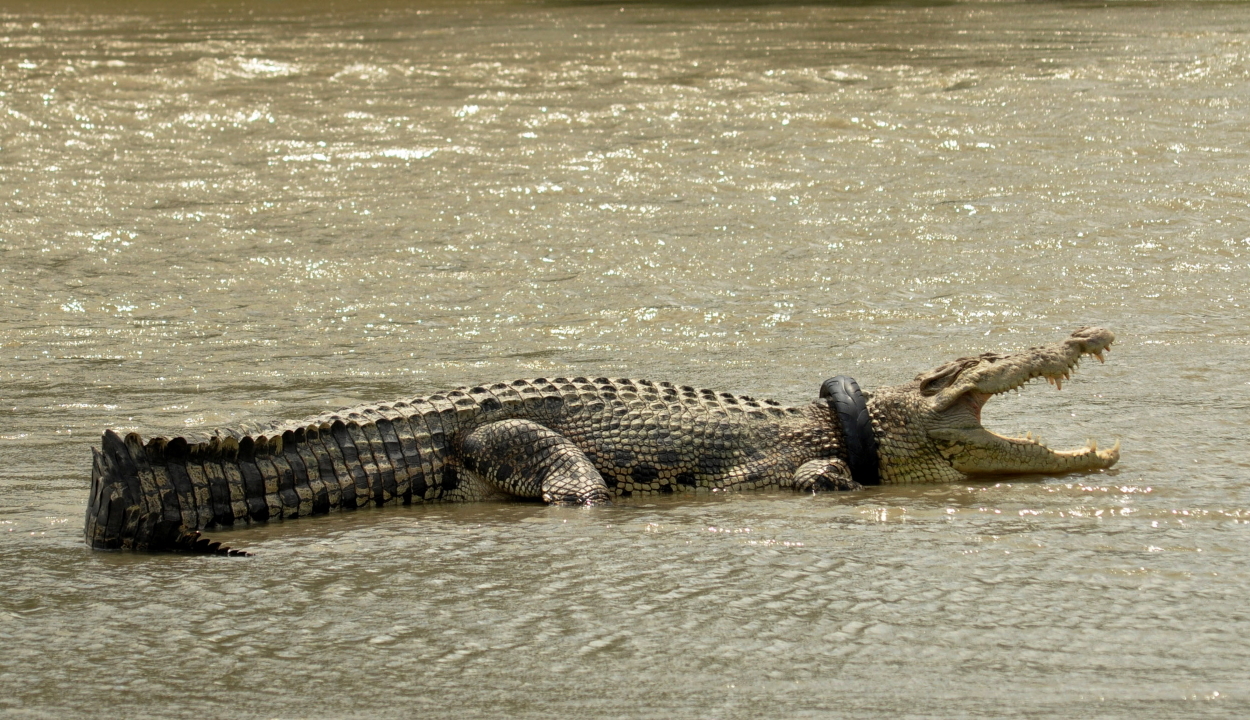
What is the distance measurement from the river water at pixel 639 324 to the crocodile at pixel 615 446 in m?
0.17

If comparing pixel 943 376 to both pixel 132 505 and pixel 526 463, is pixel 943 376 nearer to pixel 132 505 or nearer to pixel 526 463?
pixel 526 463

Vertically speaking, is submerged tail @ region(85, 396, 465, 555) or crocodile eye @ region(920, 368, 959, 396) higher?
crocodile eye @ region(920, 368, 959, 396)

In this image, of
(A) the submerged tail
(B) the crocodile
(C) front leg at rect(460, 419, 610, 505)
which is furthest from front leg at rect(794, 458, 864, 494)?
(A) the submerged tail

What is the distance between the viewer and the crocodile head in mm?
5586

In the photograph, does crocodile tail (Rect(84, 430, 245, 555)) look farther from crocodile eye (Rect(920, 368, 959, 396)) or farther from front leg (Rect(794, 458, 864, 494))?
crocodile eye (Rect(920, 368, 959, 396))

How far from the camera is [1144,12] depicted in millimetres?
21078

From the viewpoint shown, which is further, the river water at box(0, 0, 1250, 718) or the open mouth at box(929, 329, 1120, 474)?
the open mouth at box(929, 329, 1120, 474)

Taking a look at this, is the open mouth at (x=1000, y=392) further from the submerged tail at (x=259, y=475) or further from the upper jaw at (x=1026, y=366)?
the submerged tail at (x=259, y=475)

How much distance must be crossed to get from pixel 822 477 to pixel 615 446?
0.84m

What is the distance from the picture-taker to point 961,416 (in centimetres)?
569

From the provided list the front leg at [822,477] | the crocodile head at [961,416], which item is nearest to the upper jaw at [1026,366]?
the crocodile head at [961,416]

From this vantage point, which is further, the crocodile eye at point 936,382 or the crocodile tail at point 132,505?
the crocodile eye at point 936,382

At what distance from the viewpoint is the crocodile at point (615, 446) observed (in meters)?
5.02

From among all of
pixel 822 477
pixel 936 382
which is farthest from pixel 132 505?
pixel 936 382
